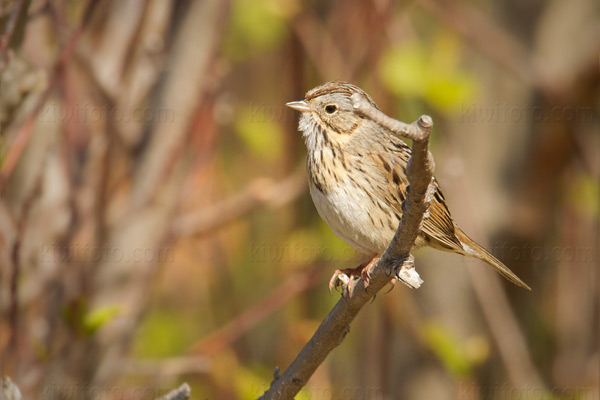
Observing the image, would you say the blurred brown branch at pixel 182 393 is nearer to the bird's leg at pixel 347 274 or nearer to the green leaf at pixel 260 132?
the bird's leg at pixel 347 274

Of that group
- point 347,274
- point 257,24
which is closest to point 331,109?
point 347,274

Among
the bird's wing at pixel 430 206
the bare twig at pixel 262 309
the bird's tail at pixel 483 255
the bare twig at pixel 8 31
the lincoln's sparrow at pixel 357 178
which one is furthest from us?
the bare twig at pixel 262 309

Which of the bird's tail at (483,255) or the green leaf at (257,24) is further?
the green leaf at (257,24)

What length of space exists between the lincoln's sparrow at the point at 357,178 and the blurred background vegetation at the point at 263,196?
67 centimetres

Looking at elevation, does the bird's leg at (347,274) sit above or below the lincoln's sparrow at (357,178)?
below

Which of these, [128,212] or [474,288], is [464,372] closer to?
[474,288]

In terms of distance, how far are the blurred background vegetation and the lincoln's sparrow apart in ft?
2.20

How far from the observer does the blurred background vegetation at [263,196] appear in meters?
3.49

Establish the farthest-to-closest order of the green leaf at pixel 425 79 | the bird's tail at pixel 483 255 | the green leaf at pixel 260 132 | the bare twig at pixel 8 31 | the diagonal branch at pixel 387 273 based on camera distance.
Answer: the green leaf at pixel 260 132
the green leaf at pixel 425 79
the bird's tail at pixel 483 255
the bare twig at pixel 8 31
the diagonal branch at pixel 387 273

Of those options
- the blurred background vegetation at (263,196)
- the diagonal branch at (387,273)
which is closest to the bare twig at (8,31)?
the blurred background vegetation at (263,196)

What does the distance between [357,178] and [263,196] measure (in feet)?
3.20

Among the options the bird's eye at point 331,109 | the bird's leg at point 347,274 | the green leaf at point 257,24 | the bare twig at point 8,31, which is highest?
the green leaf at point 257,24

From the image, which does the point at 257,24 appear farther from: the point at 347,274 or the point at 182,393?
the point at 182,393

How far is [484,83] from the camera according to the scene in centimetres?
496
